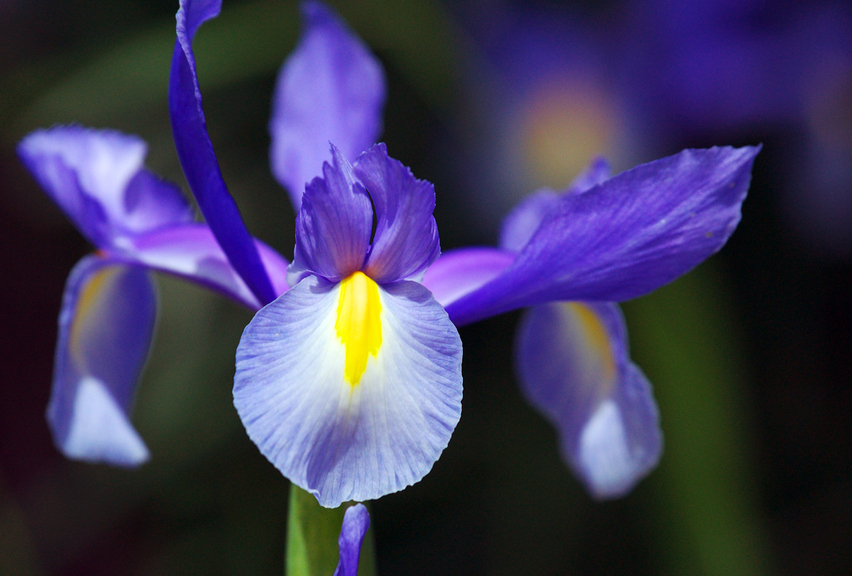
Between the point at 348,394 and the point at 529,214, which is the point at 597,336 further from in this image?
the point at 348,394

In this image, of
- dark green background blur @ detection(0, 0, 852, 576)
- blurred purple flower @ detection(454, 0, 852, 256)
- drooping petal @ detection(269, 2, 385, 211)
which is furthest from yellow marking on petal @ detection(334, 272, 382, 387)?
blurred purple flower @ detection(454, 0, 852, 256)

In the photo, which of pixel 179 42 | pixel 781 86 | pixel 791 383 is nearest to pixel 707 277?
pixel 791 383

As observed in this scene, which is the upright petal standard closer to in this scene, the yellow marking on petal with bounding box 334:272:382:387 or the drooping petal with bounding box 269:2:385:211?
the yellow marking on petal with bounding box 334:272:382:387

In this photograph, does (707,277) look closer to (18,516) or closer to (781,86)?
(781,86)

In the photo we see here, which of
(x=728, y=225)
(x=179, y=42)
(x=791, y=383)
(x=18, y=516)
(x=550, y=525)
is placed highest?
(x=179, y=42)

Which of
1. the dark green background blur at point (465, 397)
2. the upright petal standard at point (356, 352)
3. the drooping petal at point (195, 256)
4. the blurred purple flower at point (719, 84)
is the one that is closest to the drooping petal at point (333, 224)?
the upright petal standard at point (356, 352)

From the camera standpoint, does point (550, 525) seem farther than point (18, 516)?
Yes

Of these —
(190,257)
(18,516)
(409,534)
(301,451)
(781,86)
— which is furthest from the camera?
(781,86)

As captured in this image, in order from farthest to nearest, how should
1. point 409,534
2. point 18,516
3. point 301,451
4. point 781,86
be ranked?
point 781,86 < point 409,534 < point 18,516 < point 301,451
